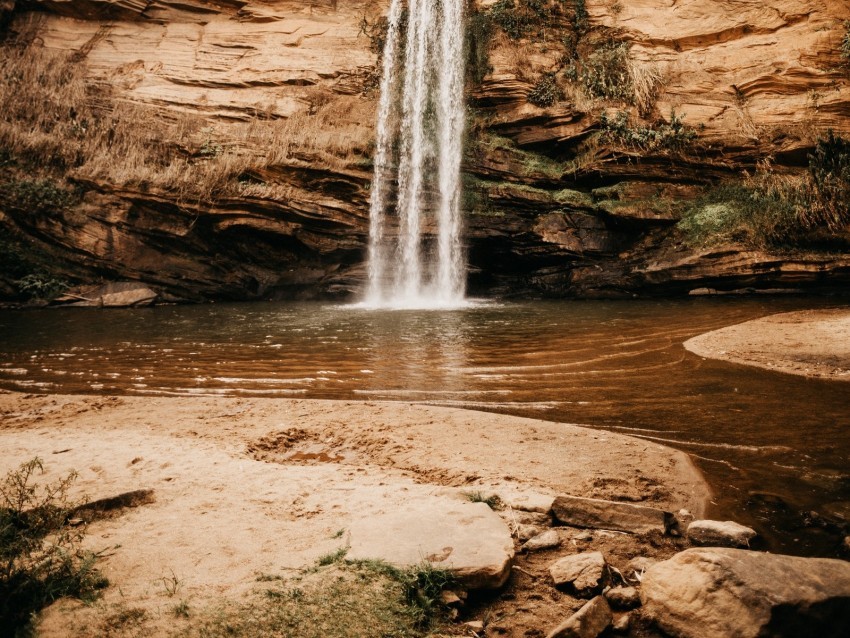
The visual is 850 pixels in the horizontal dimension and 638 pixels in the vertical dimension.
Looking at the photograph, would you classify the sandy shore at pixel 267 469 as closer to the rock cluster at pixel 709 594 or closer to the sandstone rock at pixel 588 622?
the rock cluster at pixel 709 594

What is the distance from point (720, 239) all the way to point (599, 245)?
138 inches

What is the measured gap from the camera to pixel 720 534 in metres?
2.47

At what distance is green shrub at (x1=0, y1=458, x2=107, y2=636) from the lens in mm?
1828

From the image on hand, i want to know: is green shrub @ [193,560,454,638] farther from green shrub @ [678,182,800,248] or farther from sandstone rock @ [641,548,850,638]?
green shrub @ [678,182,800,248]

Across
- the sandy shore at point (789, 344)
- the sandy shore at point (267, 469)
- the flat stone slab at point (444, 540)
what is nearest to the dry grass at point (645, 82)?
the sandy shore at point (789, 344)

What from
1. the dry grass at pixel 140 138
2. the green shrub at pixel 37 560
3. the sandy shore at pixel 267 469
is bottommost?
the sandy shore at pixel 267 469

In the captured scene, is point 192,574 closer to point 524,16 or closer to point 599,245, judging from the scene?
point 599,245

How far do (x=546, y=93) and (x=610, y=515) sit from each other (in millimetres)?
17352

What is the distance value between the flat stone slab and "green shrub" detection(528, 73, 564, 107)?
1724 cm

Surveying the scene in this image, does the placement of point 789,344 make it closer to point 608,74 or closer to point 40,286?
point 608,74

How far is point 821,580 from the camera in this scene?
1816 millimetres

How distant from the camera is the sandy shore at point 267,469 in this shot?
2215 mm

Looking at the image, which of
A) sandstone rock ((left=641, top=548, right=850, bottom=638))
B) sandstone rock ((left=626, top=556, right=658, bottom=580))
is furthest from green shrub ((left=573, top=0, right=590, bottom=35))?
sandstone rock ((left=641, top=548, right=850, bottom=638))

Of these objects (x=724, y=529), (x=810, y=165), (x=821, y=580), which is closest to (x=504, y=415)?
(x=724, y=529)
